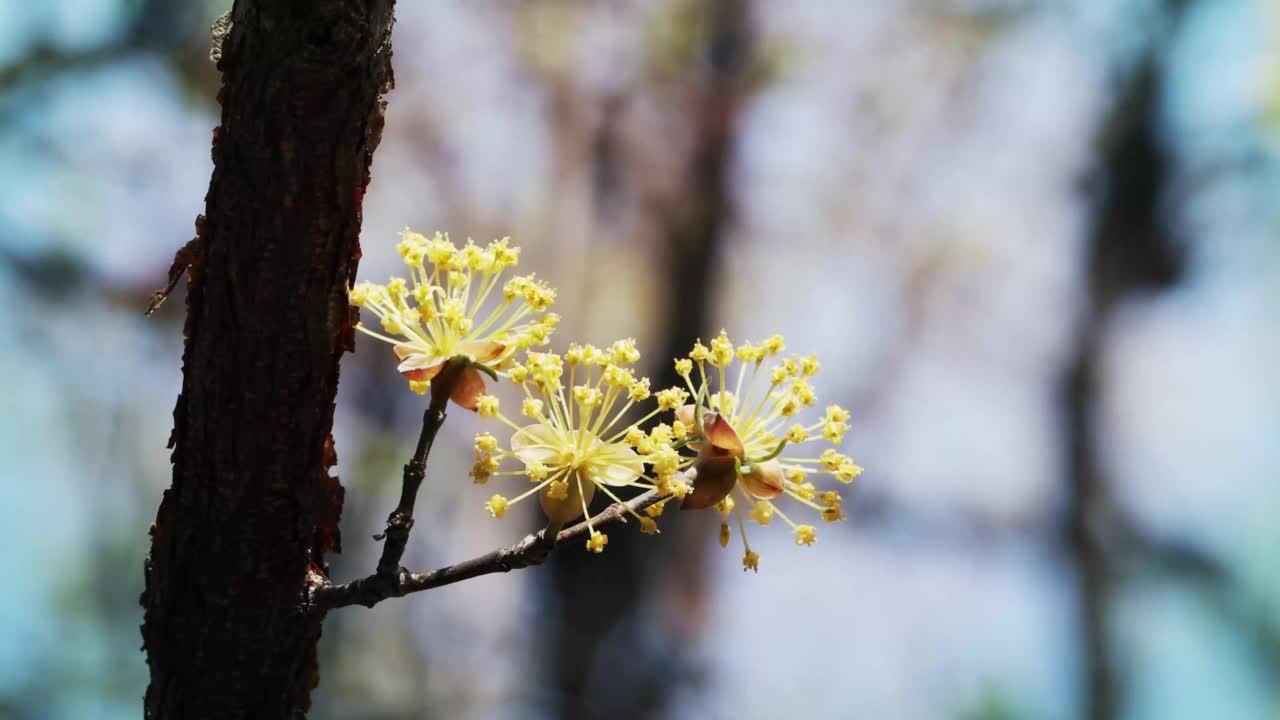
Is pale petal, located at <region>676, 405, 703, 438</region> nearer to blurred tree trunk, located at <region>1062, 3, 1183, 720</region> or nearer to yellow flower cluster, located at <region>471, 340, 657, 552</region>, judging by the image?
yellow flower cluster, located at <region>471, 340, 657, 552</region>

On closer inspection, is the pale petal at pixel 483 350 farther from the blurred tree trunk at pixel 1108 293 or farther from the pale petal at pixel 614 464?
the blurred tree trunk at pixel 1108 293

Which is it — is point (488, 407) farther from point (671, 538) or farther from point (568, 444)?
point (671, 538)

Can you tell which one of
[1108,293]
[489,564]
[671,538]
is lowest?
[489,564]

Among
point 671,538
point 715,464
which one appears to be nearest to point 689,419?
point 715,464

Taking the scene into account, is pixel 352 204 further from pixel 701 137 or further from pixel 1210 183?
pixel 1210 183

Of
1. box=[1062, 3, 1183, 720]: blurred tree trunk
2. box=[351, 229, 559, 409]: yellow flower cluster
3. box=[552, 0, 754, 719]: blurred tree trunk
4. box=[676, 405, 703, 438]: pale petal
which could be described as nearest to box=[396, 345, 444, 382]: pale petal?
box=[351, 229, 559, 409]: yellow flower cluster
